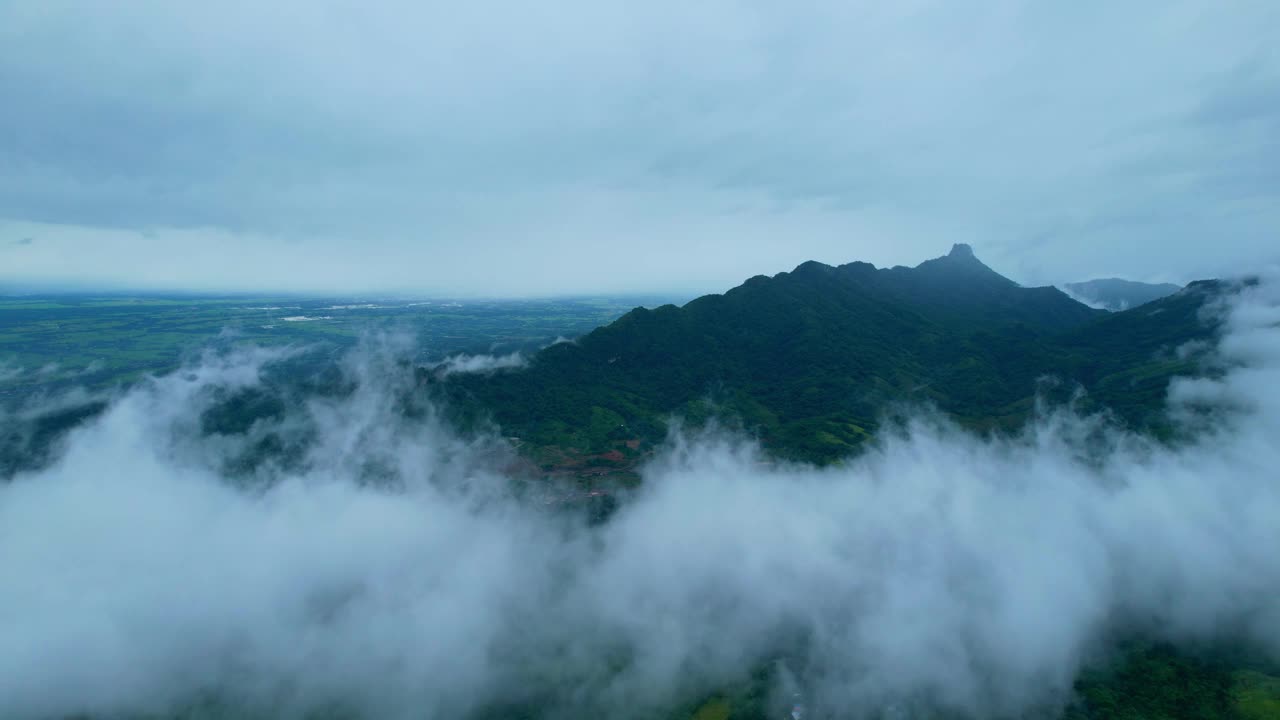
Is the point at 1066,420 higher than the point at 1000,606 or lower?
higher

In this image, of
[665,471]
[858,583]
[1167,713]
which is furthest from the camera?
[665,471]

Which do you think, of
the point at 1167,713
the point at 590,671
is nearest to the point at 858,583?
the point at 1167,713

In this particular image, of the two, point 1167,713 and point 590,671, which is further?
point 590,671

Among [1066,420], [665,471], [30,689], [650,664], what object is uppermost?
[1066,420]

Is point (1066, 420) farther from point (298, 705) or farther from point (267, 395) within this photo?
point (267, 395)

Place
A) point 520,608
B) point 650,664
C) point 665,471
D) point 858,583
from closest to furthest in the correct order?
point 650,664 < point 520,608 < point 858,583 < point 665,471

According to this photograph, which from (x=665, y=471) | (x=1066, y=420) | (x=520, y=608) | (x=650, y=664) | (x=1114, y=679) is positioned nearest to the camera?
(x=1114, y=679)

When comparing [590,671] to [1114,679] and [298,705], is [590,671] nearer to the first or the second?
[298,705]

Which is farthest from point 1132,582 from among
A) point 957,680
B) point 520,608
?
point 520,608

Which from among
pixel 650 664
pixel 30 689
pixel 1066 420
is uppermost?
pixel 1066 420
